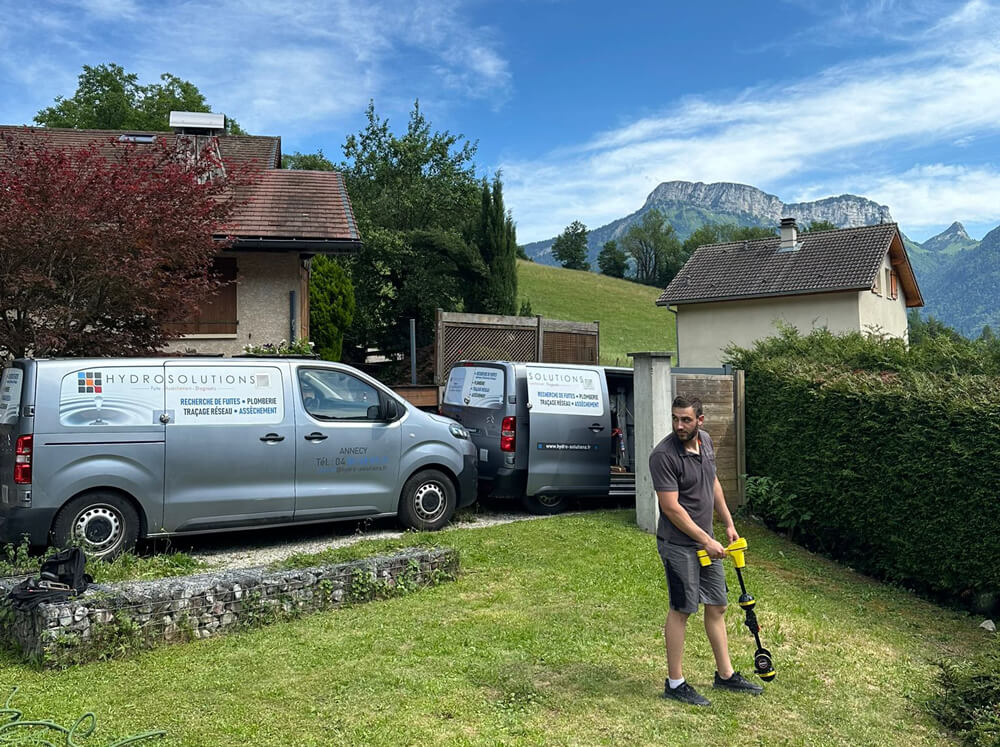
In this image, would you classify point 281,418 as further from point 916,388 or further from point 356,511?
point 916,388

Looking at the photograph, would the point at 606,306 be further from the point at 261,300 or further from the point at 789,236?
the point at 261,300

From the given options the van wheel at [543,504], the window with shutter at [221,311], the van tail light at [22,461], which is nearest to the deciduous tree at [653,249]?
the window with shutter at [221,311]

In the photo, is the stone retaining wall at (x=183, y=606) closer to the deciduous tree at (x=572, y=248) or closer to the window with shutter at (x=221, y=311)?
the window with shutter at (x=221, y=311)

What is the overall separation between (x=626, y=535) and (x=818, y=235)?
28.1 m

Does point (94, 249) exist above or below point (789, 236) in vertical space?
below

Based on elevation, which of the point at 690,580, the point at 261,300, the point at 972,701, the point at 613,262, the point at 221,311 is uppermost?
the point at 613,262

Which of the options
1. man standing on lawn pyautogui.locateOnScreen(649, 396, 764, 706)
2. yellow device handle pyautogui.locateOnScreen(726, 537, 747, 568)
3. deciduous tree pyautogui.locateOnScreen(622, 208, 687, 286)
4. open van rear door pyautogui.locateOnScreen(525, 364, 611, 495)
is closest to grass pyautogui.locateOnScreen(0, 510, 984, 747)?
man standing on lawn pyautogui.locateOnScreen(649, 396, 764, 706)

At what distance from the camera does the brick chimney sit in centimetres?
3316

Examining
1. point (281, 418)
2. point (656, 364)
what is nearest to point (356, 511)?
point (281, 418)

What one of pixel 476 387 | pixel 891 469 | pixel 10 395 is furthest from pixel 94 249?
pixel 891 469

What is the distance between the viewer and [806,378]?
923 cm

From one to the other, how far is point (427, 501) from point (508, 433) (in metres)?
1.47

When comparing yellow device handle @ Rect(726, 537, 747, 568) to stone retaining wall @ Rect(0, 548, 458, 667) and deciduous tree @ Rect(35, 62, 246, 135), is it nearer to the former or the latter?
stone retaining wall @ Rect(0, 548, 458, 667)

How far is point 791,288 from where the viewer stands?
30.6 metres
